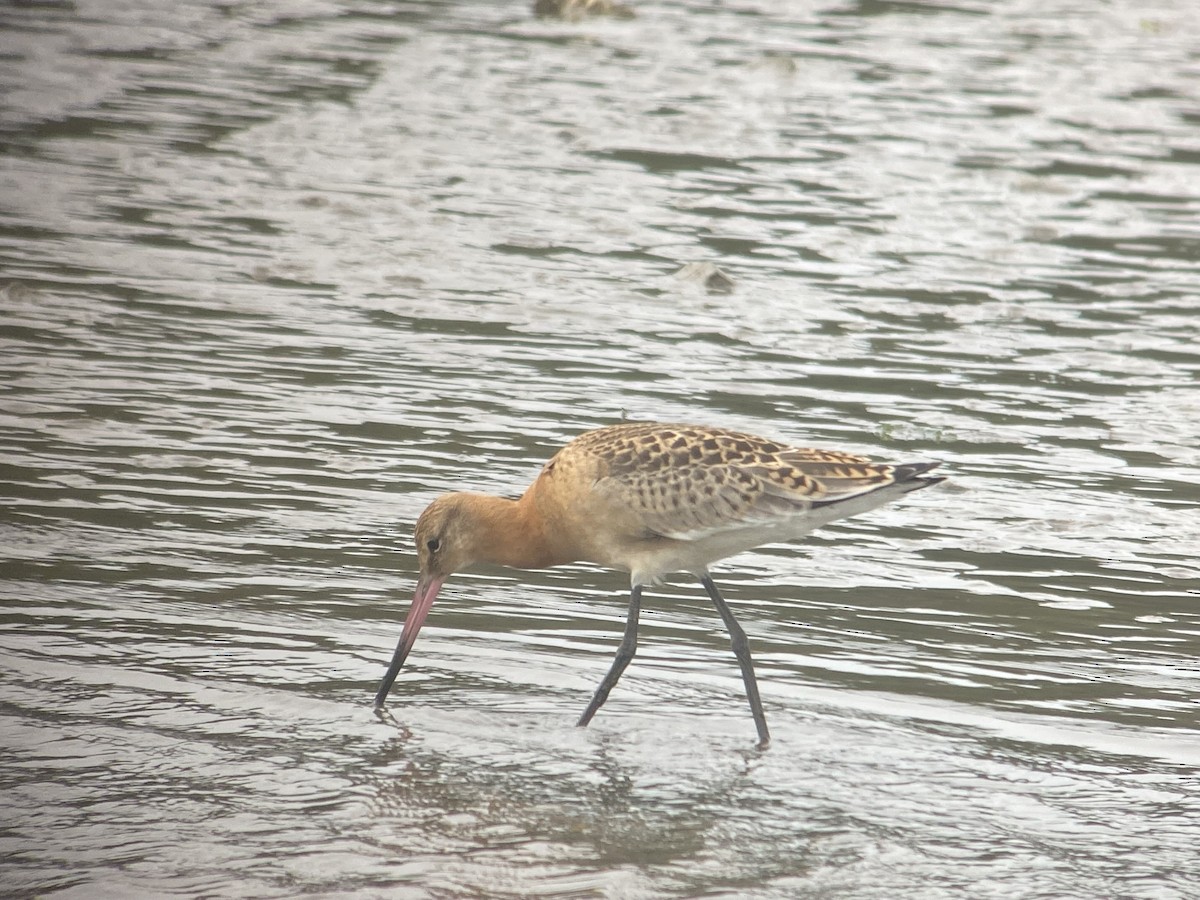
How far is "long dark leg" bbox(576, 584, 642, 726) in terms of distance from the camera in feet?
21.8

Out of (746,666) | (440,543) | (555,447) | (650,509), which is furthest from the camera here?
(555,447)

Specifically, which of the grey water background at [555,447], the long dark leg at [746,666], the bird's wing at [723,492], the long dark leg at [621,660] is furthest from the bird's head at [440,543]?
the long dark leg at [746,666]

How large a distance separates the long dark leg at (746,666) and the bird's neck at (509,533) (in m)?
0.65

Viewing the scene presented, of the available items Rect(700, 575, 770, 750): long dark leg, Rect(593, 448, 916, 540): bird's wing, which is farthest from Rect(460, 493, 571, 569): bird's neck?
Rect(700, 575, 770, 750): long dark leg

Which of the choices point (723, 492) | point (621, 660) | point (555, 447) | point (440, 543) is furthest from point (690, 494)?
point (555, 447)

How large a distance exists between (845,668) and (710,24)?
16.7 meters

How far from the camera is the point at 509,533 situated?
7082 millimetres

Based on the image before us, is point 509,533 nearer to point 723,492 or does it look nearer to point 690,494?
point 690,494

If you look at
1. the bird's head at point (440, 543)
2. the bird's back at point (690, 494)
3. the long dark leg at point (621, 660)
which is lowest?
the long dark leg at point (621, 660)

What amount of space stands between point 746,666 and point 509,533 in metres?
1.04

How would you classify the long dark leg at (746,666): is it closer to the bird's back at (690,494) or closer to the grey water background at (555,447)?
the grey water background at (555,447)

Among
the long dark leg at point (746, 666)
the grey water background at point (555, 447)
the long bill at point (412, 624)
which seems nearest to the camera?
the grey water background at point (555, 447)

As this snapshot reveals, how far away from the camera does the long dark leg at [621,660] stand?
262 inches

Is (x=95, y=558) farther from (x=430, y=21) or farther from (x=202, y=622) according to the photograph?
(x=430, y=21)
